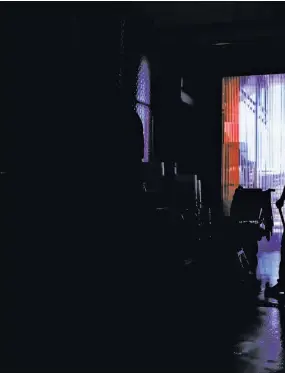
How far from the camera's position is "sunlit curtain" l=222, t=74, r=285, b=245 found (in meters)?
10.5

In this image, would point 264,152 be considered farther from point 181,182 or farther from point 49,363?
point 49,363

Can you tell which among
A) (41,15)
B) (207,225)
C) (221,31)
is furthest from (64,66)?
(221,31)

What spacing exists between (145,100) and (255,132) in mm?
2989

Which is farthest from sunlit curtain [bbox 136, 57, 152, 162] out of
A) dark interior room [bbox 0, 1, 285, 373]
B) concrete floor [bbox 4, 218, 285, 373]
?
concrete floor [bbox 4, 218, 285, 373]

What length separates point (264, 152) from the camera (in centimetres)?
1087

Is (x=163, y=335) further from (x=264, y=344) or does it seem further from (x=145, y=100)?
(x=145, y=100)

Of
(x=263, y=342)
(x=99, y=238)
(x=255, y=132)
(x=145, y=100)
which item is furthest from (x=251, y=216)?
(x=255, y=132)

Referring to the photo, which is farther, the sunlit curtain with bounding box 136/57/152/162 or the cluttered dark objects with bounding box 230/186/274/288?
the sunlit curtain with bounding box 136/57/152/162

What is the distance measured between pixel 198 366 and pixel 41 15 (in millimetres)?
3224

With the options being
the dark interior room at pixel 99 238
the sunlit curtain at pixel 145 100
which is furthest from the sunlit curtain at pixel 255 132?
the dark interior room at pixel 99 238

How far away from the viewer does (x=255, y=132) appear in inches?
431

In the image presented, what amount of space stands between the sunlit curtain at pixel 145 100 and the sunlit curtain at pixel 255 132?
1.94m

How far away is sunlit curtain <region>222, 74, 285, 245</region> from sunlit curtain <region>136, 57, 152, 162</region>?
194cm

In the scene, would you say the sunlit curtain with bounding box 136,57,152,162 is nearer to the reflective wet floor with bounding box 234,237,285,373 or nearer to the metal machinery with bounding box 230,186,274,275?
Answer: the metal machinery with bounding box 230,186,274,275
